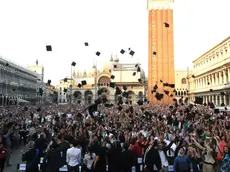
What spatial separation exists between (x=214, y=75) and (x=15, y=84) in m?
41.1

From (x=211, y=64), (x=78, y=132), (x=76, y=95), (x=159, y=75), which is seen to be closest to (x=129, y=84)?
(x=76, y=95)

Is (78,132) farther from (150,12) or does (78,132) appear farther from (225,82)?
(150,12)

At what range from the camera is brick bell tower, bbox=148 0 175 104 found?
191 feet

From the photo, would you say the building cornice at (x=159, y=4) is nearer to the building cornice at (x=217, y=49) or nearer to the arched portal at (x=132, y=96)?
the building cornice at (x=217, y=49)

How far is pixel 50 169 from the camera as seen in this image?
6.17 metres

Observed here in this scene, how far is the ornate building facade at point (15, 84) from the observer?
2014 inches

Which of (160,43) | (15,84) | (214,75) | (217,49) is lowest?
(15,84)

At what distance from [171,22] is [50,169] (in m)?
56.1

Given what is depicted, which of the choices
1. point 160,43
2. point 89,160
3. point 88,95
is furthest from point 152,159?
point 88,95

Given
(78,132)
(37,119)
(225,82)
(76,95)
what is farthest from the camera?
(76,95)

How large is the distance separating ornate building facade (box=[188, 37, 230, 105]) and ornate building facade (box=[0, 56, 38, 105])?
109 feet

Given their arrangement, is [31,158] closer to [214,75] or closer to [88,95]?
[214,75]

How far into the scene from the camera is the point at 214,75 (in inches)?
1853

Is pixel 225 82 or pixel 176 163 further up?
pixel 225 82
